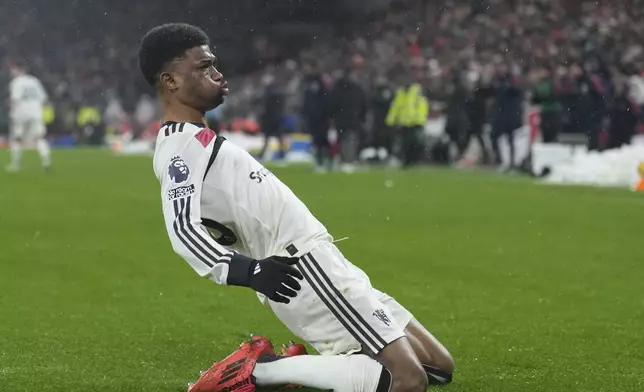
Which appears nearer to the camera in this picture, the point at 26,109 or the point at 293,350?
A: the point at 293,350

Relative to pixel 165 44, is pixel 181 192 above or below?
below

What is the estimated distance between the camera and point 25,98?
77.3ft

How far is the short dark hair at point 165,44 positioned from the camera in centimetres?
469

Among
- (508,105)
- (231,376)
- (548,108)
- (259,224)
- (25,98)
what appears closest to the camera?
(259,224)

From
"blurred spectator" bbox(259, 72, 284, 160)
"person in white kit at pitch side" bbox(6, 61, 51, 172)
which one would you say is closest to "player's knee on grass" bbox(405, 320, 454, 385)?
"person in white kit at pitch side" bbox(6, 61, 51, 172)

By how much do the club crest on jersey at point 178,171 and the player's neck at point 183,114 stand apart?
254mm

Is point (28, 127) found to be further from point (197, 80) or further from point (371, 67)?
point (197, 80)

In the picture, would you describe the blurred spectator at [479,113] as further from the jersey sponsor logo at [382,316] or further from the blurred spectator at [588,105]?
the jersey sponsor logo at [382,316]

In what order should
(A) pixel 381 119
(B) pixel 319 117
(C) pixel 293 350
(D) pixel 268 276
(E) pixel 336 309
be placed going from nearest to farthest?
(D) pixel 268 276 → (E) pixel 336 309 → (C) pixel 293 350 → (B) pixel 319 117 → (A) pixel 381 119

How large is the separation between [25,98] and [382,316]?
20.2 metres

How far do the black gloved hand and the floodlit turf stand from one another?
1.25 meters

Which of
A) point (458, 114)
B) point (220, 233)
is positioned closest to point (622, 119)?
point (458, 114)

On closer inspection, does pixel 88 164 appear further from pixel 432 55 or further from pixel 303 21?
pixel 303 21

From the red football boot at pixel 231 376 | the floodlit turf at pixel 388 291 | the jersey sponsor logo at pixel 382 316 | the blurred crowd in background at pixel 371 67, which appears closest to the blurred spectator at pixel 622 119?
the blurred crowd in background at pixel 371 67
